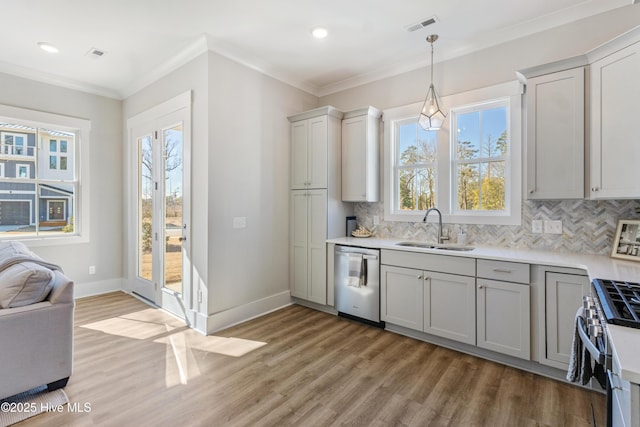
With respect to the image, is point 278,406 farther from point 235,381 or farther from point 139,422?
point 139,422

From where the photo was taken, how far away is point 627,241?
7.81 feet

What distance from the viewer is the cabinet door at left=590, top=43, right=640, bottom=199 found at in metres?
2.11

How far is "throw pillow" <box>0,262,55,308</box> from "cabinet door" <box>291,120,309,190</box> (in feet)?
8.58

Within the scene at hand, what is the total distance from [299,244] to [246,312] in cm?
106

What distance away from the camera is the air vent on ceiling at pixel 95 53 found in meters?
3.35

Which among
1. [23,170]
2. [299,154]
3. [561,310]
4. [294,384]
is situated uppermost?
[299,154]

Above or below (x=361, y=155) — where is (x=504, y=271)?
below

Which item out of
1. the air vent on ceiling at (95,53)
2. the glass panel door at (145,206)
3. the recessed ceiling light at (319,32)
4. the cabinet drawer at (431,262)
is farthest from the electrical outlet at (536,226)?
the air vent on ceiling at (95,53)

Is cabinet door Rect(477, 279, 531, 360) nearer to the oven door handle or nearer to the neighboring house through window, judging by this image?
the oven door handle

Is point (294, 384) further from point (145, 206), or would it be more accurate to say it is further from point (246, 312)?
point (145, 206)

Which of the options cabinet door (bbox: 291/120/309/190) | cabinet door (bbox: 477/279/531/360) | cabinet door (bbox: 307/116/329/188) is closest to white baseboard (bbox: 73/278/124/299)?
cabinet door (bbox: 291/120/309/190)

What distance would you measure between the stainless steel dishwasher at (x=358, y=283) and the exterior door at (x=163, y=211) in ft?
5.53

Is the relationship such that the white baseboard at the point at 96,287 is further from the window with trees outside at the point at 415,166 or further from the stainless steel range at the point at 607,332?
the stainless steel range at the point at 607,332

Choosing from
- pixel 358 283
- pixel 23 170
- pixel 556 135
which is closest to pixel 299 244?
pixel 358 283
